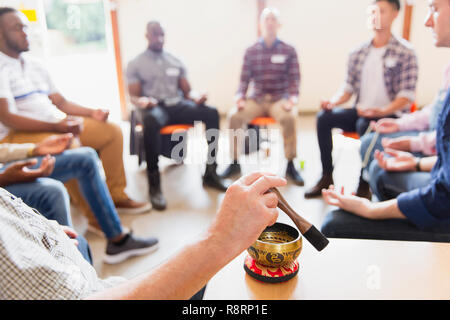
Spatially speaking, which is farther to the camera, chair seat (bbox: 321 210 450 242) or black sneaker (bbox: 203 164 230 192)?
black sneaker (bbox: 203 164 230 192)

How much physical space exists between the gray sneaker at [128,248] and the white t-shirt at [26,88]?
0.69 metres

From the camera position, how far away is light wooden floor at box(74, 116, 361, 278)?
1.90 m

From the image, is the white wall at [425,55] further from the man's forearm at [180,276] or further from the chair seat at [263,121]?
the man's forearm at [180,276]

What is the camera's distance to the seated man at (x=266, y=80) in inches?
115

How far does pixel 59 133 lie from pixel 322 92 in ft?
12.3

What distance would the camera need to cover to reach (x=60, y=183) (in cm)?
148

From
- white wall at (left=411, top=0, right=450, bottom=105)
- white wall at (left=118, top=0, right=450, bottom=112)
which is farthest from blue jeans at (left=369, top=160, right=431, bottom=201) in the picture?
white wall at (left=411, top=0, right=450, bottom=105)

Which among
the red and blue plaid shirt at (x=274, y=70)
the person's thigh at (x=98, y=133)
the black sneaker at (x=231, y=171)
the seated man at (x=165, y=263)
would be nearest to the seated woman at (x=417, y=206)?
the seated man at (x=165, y=263)

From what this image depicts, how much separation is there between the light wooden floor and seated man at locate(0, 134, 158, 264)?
10 centimetres

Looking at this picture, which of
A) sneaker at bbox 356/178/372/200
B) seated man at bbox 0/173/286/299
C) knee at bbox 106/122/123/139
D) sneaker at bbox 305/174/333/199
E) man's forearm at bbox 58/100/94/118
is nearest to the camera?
seated man at bbox 0/173/286/299

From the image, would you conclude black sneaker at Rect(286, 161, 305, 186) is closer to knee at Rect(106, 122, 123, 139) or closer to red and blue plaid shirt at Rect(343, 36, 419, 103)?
red and blue plaid shirt at Rect(343, 36, 419, 103)

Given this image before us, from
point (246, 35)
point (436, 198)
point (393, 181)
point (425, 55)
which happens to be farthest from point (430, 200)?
point (425, 55)
